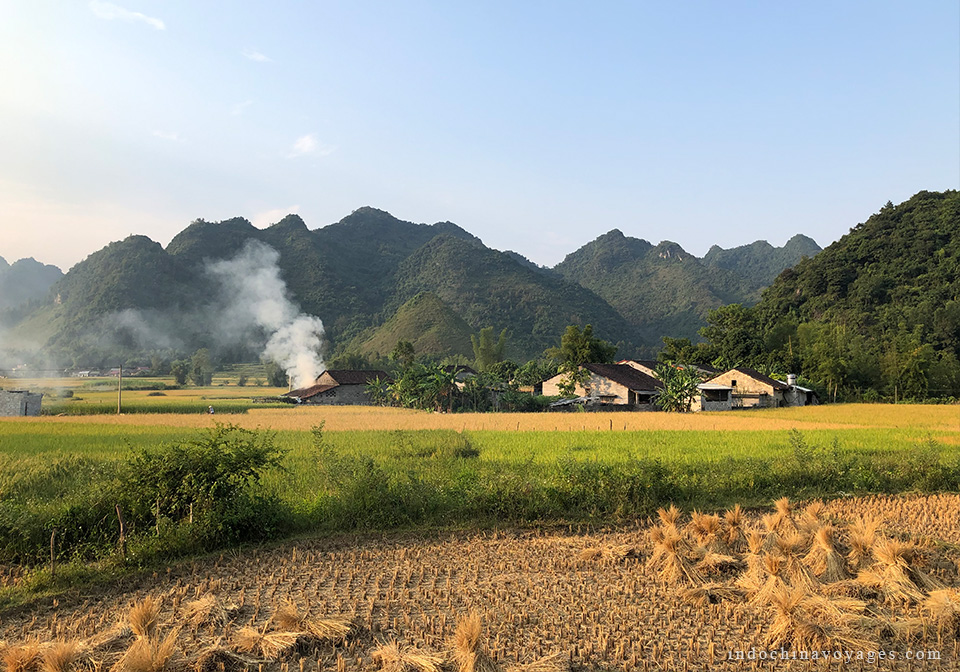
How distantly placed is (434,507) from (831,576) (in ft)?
18.4

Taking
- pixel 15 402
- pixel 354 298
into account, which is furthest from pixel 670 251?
pixel 15 402

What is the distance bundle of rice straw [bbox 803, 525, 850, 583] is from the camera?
20.8 feet

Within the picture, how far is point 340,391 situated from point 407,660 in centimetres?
4887

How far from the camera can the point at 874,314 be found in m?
61.3


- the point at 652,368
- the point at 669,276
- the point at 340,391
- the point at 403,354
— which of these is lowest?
the point at 340,391

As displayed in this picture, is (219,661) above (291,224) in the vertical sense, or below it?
below

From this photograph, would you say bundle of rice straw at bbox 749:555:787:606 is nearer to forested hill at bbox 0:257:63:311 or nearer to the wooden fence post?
the wooden fence post

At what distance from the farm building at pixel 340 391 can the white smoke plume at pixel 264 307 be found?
2220cm

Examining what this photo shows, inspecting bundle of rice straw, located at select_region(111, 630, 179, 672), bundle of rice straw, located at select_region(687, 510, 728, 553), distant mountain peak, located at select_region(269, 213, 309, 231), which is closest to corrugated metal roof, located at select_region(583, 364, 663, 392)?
bundle of rice straw, located at select_region(687, 510, 728, 553)

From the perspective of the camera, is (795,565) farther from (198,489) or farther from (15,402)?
(15,402)

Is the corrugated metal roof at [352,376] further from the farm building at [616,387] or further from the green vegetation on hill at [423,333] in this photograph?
the green vegetation on hill at [423,333]

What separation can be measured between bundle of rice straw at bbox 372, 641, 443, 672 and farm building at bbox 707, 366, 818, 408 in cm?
4513

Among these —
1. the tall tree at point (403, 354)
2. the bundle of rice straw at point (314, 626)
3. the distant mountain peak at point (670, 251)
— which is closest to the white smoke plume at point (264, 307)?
the tall tree at point (403, 354)

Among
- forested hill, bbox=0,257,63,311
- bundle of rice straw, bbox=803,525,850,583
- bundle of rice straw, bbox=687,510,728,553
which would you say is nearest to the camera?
bundle of rice straw, bbox=803,525,850,583
